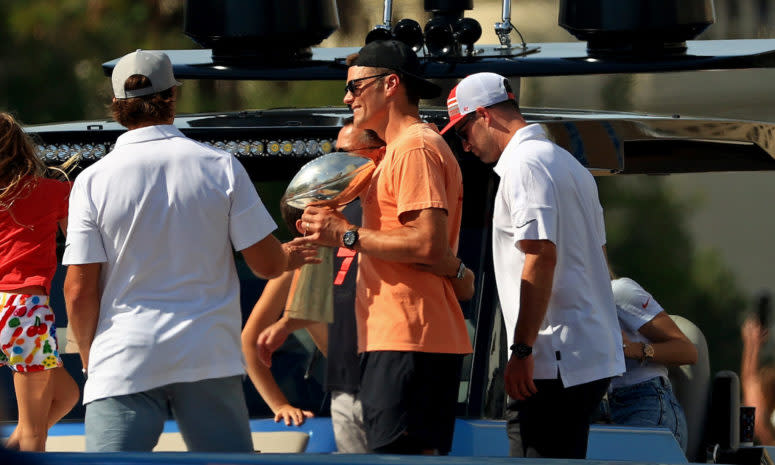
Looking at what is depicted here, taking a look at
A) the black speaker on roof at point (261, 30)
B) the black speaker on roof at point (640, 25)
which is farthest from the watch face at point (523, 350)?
the black speaker on roof at point (261, 30)

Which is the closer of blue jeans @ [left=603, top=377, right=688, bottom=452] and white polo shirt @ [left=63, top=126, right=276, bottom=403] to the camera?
white polo shirt @ [left=63, top=126, right=276, bottom=403]

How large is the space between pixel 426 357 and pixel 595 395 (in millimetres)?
478

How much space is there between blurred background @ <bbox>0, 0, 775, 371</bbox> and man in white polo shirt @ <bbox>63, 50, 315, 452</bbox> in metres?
10.7

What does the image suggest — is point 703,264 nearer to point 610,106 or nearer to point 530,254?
point 610,106

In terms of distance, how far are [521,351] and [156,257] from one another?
0.94 meters

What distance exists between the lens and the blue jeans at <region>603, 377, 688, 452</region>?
4.72 metres

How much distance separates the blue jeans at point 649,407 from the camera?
15.5 feet

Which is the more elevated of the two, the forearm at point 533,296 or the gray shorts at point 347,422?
the forearm at point 533,296

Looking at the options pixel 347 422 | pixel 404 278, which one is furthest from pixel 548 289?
pixel 347 422

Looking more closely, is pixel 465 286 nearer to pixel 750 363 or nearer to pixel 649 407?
pixel 649 407

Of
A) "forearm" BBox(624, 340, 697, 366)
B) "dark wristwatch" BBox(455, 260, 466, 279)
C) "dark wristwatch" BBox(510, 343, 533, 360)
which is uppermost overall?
"dark wristwatch" BBox(455, 260, 466, 279)

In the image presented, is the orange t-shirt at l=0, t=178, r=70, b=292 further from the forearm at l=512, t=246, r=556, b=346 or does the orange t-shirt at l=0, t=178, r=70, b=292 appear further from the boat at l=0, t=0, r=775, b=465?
the forearm at l=512, t=246, r=556, b=346

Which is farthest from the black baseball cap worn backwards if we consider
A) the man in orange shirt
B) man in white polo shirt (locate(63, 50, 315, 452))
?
man in white polo shirt (locate(63, 50, 315, 452))

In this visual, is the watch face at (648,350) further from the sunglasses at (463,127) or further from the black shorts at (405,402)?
the black shorts at (405,402)
